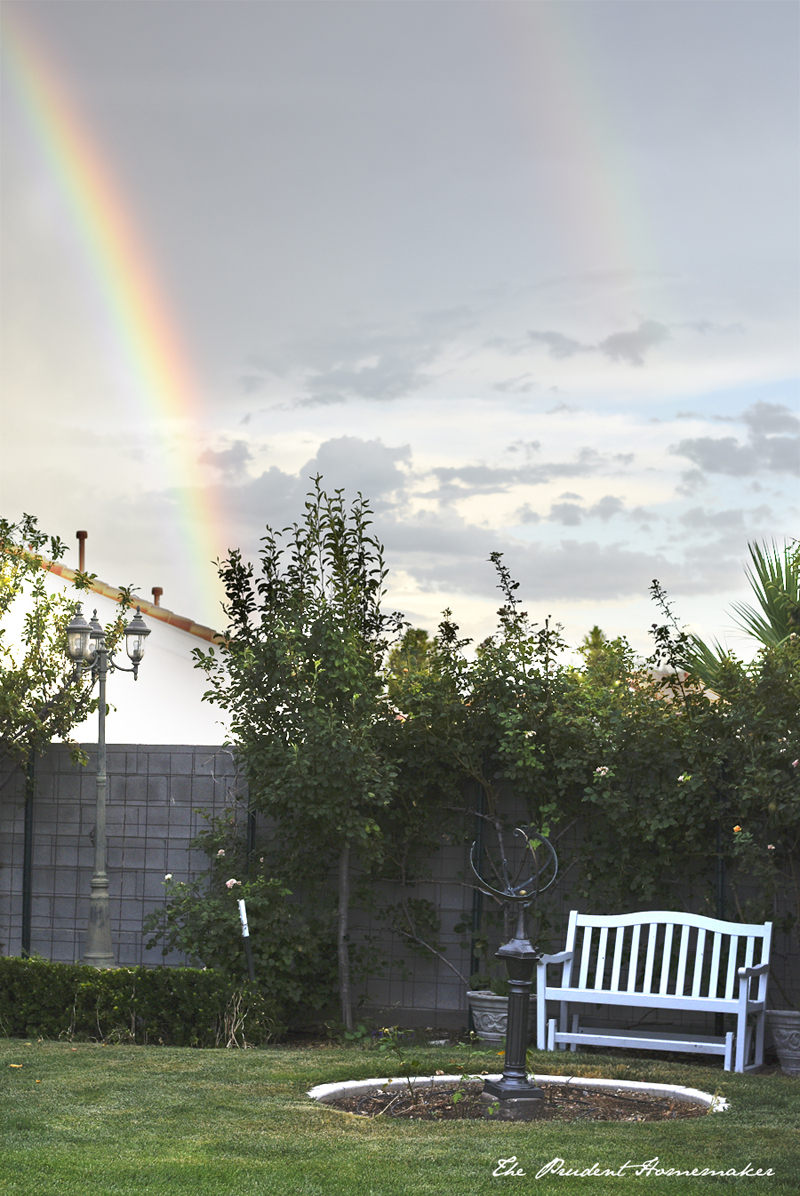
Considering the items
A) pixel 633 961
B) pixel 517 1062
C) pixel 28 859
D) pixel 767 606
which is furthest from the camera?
pixel 767 606

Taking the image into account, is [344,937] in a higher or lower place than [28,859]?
lower

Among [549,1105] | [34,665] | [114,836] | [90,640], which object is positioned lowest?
[549,1105]

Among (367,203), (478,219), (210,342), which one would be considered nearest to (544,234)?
(478,219)

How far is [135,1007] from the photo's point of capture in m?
7.21

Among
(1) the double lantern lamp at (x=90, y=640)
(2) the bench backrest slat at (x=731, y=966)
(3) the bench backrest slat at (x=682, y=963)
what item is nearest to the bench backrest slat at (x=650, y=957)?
(3) the bench backrest slat at (x=682, y=963)

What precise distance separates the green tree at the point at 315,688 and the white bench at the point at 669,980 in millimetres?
1517

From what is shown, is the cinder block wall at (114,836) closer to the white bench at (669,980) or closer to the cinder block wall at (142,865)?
the cinder block wall at (142,865)

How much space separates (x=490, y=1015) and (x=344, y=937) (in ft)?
4.08

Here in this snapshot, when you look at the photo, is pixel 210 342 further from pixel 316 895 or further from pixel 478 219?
pixel 316 895

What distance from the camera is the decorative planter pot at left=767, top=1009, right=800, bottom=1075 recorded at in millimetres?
6758

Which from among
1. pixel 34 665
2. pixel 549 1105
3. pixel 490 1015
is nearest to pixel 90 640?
pixel 34 665

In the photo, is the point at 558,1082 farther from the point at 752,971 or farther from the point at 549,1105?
the point at 752,971

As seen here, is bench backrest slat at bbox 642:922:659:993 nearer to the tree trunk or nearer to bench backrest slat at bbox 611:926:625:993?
bench backrest slat at bbox 611:926:625:993

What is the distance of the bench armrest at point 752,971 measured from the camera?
6668mm
